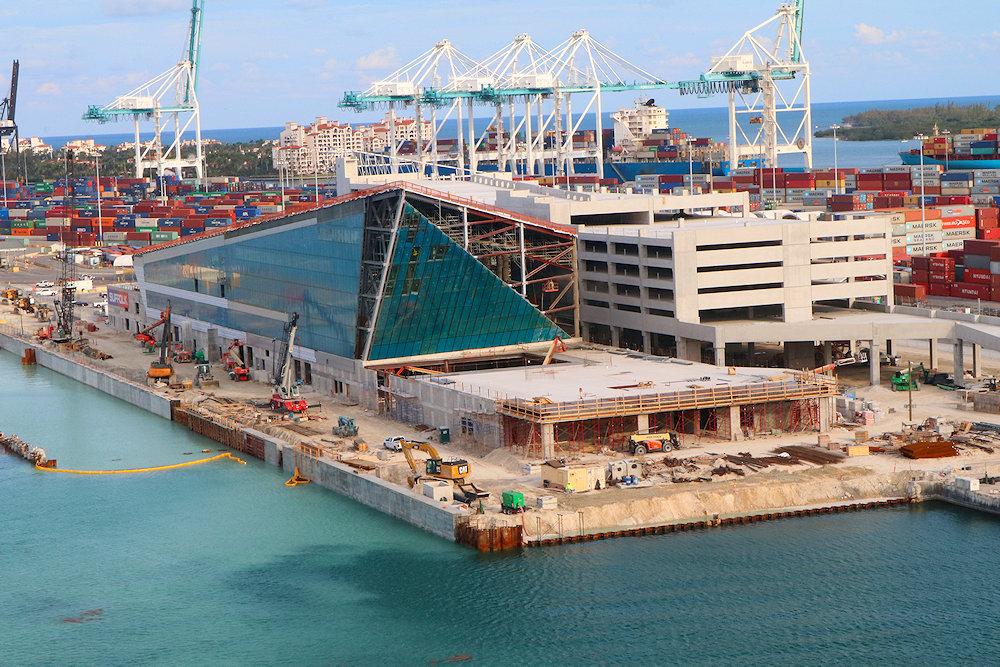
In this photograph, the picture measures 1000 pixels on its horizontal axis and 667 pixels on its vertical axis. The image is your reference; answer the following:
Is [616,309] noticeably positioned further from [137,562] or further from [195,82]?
[195,82]

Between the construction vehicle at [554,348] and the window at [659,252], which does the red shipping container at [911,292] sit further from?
the construction vehicle at [554,348]

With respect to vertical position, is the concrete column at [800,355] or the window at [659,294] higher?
the window at [659,294]

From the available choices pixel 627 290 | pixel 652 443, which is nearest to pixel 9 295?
pixel 627 290

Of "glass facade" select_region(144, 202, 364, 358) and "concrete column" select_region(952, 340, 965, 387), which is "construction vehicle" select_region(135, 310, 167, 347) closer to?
"glass facade" select_region(144, 202, 364, 358)

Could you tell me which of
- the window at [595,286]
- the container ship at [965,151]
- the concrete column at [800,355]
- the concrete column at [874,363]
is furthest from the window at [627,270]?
the container ship at [965,151]

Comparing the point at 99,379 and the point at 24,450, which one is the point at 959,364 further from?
the point at 99,379

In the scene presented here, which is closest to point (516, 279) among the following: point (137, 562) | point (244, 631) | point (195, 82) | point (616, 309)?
point (616, 309)

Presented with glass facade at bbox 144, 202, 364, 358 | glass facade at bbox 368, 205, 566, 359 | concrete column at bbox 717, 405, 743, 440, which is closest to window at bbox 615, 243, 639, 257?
glass facade at bbox 368, 205, 566, 359
